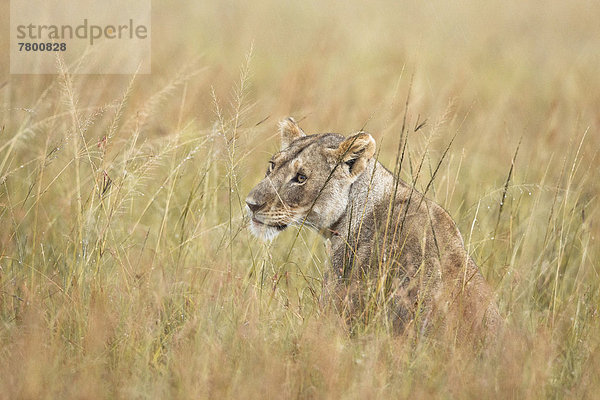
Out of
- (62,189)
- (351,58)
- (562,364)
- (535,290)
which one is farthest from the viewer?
(351,58)

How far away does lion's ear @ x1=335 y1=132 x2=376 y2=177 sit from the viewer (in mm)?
5258

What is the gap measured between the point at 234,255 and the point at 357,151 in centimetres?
126

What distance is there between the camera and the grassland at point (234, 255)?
3.85m

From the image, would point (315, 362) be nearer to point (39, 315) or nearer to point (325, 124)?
point (39, 315)

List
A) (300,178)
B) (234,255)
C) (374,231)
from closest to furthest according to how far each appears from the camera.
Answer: (374,231) < (300,178) < (234,255)

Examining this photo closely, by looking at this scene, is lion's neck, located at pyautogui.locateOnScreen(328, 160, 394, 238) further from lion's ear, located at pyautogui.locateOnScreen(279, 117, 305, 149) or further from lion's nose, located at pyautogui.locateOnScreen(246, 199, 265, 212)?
lion's ear, located at pyautogui.locateOnScreen(279, 117, 305, 149)

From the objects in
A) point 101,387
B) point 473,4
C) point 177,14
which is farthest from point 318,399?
point 473,4

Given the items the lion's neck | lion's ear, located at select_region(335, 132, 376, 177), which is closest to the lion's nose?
the lion's neck

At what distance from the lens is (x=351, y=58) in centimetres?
1287

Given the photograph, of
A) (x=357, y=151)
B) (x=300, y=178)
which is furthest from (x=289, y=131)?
(x=357, y=151)

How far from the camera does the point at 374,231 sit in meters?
5.25

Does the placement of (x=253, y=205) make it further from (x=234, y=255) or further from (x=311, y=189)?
(x=234, y=255)

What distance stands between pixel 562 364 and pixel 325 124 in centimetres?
534

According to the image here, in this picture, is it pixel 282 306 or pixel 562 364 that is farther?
pixel 282 306
